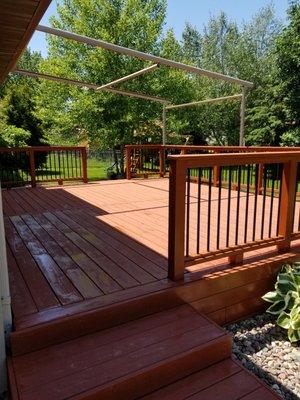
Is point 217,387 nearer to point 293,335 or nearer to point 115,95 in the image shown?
point 293,335

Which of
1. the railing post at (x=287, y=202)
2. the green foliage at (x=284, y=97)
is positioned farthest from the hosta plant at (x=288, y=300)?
the green foliage at (x=284, y=97)

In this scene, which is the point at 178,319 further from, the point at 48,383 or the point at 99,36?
the point at 99,36

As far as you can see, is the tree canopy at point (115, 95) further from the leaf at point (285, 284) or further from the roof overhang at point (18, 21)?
the roof overhang at point (18, 21)

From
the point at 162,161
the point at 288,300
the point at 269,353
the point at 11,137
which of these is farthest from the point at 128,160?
the point at 269,353

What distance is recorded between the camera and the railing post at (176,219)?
225 centimetres

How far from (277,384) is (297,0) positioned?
1258 centimetres

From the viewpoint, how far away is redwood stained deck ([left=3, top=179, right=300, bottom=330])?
2189 millimetres

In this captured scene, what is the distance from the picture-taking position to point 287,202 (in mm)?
2934

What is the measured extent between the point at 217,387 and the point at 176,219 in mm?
1076

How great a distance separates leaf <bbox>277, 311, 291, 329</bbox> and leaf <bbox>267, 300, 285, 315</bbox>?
0.06 meters

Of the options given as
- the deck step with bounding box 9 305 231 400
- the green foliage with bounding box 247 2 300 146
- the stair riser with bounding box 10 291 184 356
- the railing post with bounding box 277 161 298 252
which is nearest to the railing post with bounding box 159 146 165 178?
the railing post with bounding box 277 161 298 252

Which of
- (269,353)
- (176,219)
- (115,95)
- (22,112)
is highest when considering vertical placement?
(115,95)

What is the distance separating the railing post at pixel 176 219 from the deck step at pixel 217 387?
2.26 feet

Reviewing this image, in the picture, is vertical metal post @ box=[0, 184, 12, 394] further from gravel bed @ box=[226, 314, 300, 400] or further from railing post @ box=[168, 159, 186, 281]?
gravel bed @ box=[226, 314, 300, 400]
